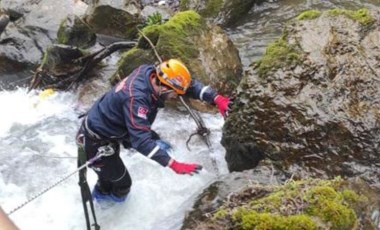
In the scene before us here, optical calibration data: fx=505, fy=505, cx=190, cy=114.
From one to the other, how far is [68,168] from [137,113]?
285cm

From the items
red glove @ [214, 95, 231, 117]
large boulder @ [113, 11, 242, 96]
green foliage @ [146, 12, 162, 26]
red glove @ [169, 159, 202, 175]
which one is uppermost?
red glove @ [214, 95, 231, 117]

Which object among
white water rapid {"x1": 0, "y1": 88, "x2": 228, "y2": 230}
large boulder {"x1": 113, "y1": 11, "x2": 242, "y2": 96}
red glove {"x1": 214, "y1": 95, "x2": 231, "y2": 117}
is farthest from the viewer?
large boulder {"x1": 113, "y1": 11, "x2": 242, "y2": 96}

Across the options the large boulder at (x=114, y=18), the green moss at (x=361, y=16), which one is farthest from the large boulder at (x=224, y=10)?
the green moss at (x=361, y=16)

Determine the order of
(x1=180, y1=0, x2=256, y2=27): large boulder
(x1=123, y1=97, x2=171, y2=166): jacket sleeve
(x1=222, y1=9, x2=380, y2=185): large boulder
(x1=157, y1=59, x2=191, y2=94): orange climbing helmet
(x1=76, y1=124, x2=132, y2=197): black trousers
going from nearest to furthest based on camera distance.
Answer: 1. (x1=123, y1=97, x2=171, y2=166): jacket sleeve
2. (x1=157, y1=59, x2=191, y2=94): orange climbing helmet
3. (x1=222, y1=9, x2=380, y2=185): large boulder
4. (x1=76, y1=124, x2=132, y2=197): black trousers
5. (x1=180, y1=0, x2=256, y2=27): large boulder

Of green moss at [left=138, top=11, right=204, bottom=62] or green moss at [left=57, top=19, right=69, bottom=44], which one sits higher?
green moss at [left=138, top=11, right=204, bottom=62]

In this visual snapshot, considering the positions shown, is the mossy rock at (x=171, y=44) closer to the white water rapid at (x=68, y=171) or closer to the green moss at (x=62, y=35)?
the white water rapid at (x=68, y=171)

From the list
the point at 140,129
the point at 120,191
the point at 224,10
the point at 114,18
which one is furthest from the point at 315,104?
the point at 114,18

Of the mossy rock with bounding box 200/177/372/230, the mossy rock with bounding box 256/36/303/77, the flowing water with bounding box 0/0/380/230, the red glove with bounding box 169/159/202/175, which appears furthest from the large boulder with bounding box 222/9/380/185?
the mossy rock with bounding box 200/177/372/230

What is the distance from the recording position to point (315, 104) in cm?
580

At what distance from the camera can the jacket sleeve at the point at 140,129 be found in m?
5.30

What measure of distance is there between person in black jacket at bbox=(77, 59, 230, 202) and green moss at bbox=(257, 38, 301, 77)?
65 cm

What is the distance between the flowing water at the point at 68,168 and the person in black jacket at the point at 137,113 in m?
0.65

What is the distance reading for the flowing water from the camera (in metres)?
6.60

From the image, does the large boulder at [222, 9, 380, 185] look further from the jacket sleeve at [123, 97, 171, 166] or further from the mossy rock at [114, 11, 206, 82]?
the mossy rock at [114, 11, 206, 82]
